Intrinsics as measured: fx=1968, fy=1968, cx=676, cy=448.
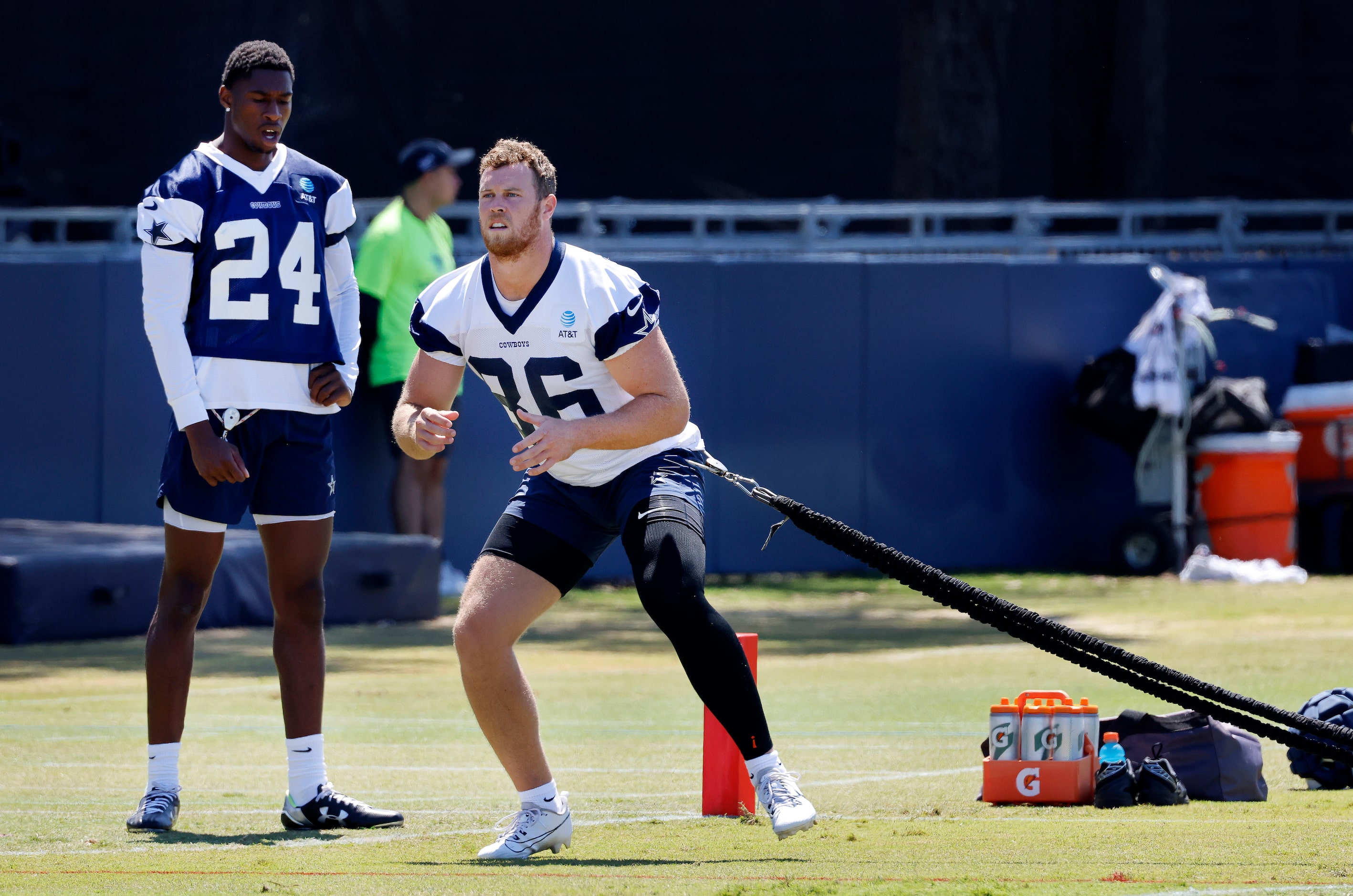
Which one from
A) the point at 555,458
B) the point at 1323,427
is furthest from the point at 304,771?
the point at 1323,427

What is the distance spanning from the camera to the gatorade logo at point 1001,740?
626 centimetres

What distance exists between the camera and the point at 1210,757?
636cm

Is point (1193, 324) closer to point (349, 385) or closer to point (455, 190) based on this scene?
point (455, 190)

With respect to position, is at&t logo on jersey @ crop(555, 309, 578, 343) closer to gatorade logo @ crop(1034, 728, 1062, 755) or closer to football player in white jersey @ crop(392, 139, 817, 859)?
football player in white jersey @ crop(392, 139, 817, 859)

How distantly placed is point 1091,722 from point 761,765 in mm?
1569

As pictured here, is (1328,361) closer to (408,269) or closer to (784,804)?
(408,269)

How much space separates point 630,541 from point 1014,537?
11.6 metres

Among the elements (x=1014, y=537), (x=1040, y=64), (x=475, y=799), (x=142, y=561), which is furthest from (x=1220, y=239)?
(x=475, y=799)

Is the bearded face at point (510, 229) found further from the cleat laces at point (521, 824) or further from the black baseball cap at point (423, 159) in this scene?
the black baseball cap at point (423, 159)

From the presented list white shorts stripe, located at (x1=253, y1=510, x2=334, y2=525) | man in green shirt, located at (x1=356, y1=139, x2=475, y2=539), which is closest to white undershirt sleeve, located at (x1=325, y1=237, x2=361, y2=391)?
white shorts stripe, located at (x1=253, y1=510, x2=334, y2=525)

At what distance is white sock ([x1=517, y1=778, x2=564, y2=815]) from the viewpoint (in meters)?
5.25

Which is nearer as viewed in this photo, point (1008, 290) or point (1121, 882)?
point (1121, 882)

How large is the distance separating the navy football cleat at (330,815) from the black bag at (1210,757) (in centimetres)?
245

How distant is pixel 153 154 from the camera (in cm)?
1992
